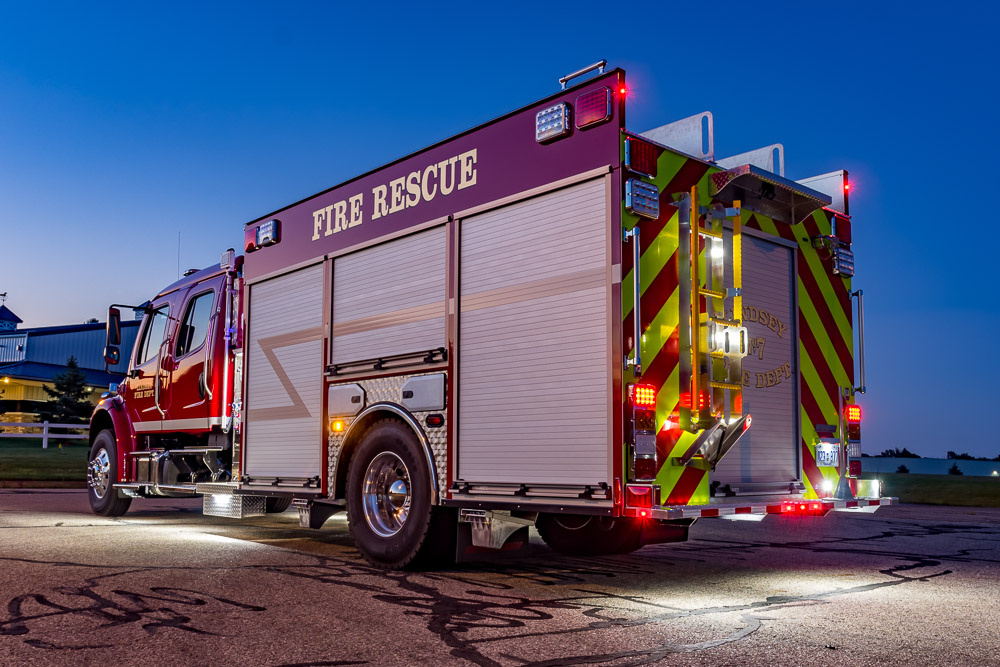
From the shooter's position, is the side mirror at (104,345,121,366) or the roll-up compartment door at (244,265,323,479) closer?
the roll-up compartment door at (244,265,323,479)

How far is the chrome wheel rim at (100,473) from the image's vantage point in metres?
12.3

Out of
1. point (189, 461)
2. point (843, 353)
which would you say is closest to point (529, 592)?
point (843, 353)

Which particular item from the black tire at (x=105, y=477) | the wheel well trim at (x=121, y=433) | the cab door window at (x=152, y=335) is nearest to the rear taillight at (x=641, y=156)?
the cab door window at (x=152, y=335)

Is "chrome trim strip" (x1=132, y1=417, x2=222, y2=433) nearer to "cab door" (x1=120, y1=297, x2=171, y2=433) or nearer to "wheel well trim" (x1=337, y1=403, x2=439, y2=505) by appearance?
"cab door" (x1=120, y1=297, x2=171, y2=433)

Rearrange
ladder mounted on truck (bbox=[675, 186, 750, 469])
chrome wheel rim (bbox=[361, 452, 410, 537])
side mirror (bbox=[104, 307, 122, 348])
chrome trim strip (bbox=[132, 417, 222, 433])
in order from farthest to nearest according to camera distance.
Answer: side mirror (bbox=[104, 307, 122, 348])
chrome trim strip (bbox=[132, 417, 222, 433])
chrome wheel rim (bbox=[361, 452, 410, 537])
ladder mounted on truck (bbox=[675, 186, 750, 469])

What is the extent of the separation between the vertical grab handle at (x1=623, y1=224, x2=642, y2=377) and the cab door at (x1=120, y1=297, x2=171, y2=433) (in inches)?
298

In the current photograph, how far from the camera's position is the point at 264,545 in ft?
30.0

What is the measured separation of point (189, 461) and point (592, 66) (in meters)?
7.35

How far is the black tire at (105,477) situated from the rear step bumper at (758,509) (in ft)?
28.5

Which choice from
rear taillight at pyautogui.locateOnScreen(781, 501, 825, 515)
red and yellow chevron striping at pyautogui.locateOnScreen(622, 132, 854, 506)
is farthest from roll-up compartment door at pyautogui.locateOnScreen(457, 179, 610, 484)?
rear taillight at pyautogui.locateOnScreen(781, 501, 825, 515)

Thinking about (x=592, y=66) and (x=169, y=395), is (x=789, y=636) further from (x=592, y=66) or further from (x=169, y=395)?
(x=169, y=395)

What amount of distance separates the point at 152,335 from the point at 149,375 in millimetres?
565

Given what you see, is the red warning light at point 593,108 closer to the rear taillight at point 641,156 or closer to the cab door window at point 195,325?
the rear taillight at point 641,156

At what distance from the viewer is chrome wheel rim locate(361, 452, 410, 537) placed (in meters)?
7.54
